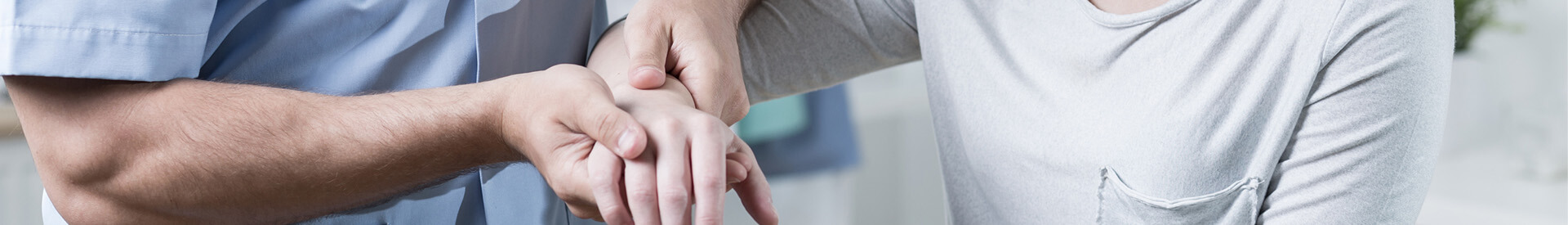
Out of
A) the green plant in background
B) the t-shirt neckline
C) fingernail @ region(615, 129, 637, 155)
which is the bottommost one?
fingernail @ region(615, 129, 637, 155)

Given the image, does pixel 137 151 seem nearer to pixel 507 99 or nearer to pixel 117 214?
pixel 117 214

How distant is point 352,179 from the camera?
2.04 ft

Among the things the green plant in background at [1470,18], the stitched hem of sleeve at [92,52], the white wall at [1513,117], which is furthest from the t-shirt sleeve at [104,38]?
the green plant in background at [1470,18]

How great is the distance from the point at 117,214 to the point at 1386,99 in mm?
814

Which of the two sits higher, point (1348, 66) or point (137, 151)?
point (1348, 66)

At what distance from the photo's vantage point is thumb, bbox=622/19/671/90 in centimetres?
61

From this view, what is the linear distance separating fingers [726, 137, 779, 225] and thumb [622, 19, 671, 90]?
0.38ft

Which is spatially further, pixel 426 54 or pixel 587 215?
pixel 426 54

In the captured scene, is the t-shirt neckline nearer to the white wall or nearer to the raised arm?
the raised arm

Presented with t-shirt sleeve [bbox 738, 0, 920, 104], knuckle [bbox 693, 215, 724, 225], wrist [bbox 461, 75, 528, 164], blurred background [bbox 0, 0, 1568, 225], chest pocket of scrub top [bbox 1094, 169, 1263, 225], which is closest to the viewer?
knuckle [bbox 693, 215, 724, 225]

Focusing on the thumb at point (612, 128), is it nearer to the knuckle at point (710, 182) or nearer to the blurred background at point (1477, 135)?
the knuckle at point (710, 182)

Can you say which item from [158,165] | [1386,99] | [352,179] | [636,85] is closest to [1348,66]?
[1386,99]

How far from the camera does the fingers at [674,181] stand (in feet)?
1.49

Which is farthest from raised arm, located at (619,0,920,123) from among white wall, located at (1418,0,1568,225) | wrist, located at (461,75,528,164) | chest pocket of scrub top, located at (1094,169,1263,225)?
white wall, located at (1418,0,1568,225)
